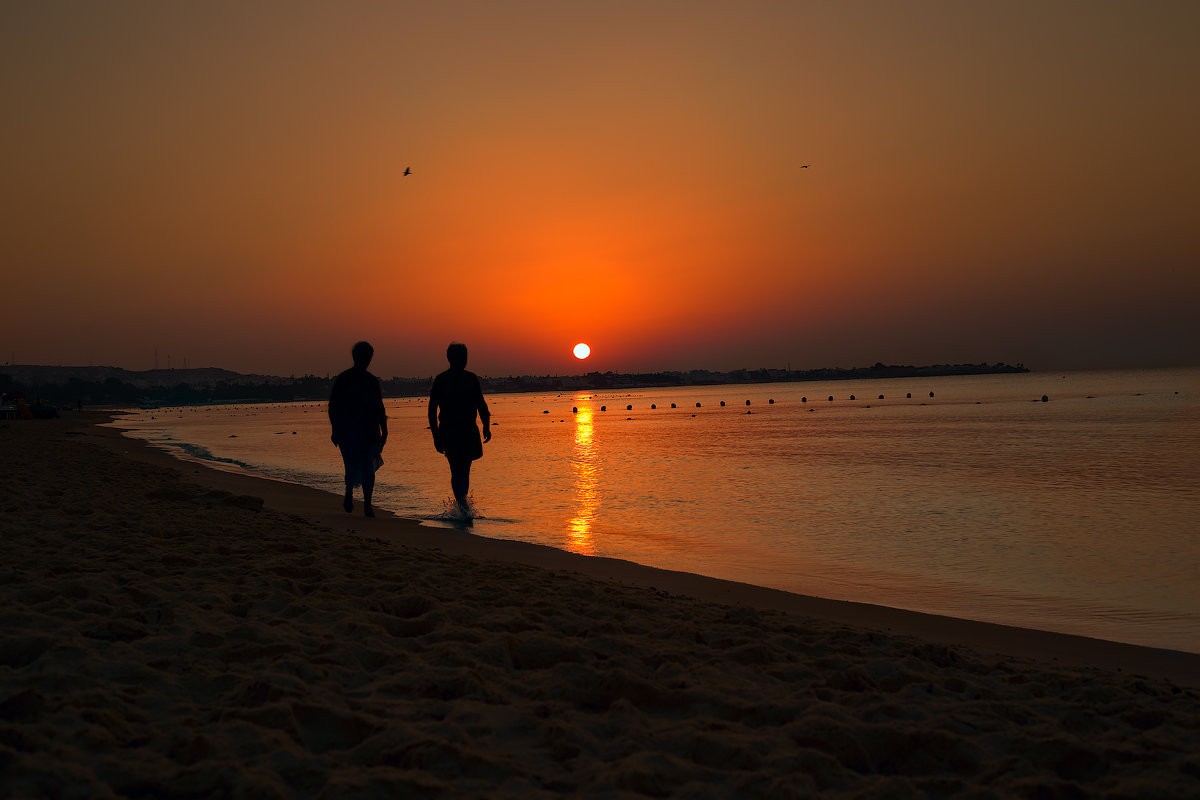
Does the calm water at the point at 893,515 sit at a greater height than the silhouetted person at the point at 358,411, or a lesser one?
lesser

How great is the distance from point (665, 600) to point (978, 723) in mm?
2898

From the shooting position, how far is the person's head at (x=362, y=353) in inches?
421

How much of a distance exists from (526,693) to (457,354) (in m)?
7.65

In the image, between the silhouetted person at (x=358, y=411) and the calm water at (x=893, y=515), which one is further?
the silhouetted person at (x=358, y=411)

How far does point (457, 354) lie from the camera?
11.0 metres

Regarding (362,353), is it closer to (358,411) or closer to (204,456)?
(358,411)

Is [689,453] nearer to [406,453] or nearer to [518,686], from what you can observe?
[406,453]

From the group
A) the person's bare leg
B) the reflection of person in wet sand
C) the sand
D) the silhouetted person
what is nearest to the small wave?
the person's bare leg

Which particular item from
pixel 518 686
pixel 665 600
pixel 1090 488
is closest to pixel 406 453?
pixel 1090 488

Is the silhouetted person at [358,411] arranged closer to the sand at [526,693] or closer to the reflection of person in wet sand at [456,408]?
the reflection of person in wet sand at [456,408]

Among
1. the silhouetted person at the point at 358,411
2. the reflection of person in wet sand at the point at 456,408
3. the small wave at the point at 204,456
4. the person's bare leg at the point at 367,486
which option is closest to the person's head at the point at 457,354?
the reflection of person in wet sand at the point at 456,408

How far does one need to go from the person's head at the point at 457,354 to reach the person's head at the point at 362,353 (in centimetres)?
104

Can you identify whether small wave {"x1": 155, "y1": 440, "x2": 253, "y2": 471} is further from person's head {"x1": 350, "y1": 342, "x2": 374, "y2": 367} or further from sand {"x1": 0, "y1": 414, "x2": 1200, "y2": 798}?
sand {"x1": 0, "y1": 414, "x2": 1200, "y2": 798}

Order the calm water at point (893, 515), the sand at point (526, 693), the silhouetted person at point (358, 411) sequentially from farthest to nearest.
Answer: the silhouetted person at point (358, 411), the calm water at point (893, 515), the sand at point (526, 693)
